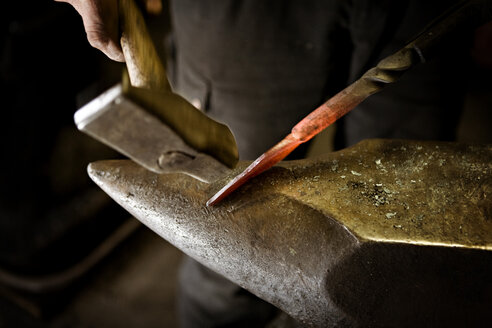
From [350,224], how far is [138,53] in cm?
39

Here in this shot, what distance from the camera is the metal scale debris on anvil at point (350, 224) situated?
1.68 ft

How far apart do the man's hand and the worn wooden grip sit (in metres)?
0.01

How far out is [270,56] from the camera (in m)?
0.94

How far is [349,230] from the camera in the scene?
20.3 inches

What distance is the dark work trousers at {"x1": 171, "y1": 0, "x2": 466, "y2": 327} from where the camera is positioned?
0.88 meters

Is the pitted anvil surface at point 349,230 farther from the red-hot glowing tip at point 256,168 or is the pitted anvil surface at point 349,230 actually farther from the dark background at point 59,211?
the dark background at point 59,211

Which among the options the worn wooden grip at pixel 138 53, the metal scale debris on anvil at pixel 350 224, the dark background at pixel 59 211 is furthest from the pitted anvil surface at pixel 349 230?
the dark background at pixel 59 211

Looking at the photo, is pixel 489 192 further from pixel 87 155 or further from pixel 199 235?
pixel 87 155

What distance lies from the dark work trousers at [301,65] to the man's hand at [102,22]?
39 centimetres

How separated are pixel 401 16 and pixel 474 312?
25.5 inches

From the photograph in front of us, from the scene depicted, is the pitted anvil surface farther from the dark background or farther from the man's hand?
the dark background

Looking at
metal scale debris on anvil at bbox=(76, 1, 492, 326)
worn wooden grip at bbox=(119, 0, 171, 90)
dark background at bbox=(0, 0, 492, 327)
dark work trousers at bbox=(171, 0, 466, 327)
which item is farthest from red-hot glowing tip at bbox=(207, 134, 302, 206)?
dark background at bbox=(0, 0, 492, 327)

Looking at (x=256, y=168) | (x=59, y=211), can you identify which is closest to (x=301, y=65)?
(x=256, y=168)

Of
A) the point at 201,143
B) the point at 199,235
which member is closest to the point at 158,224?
the point at 199,235
